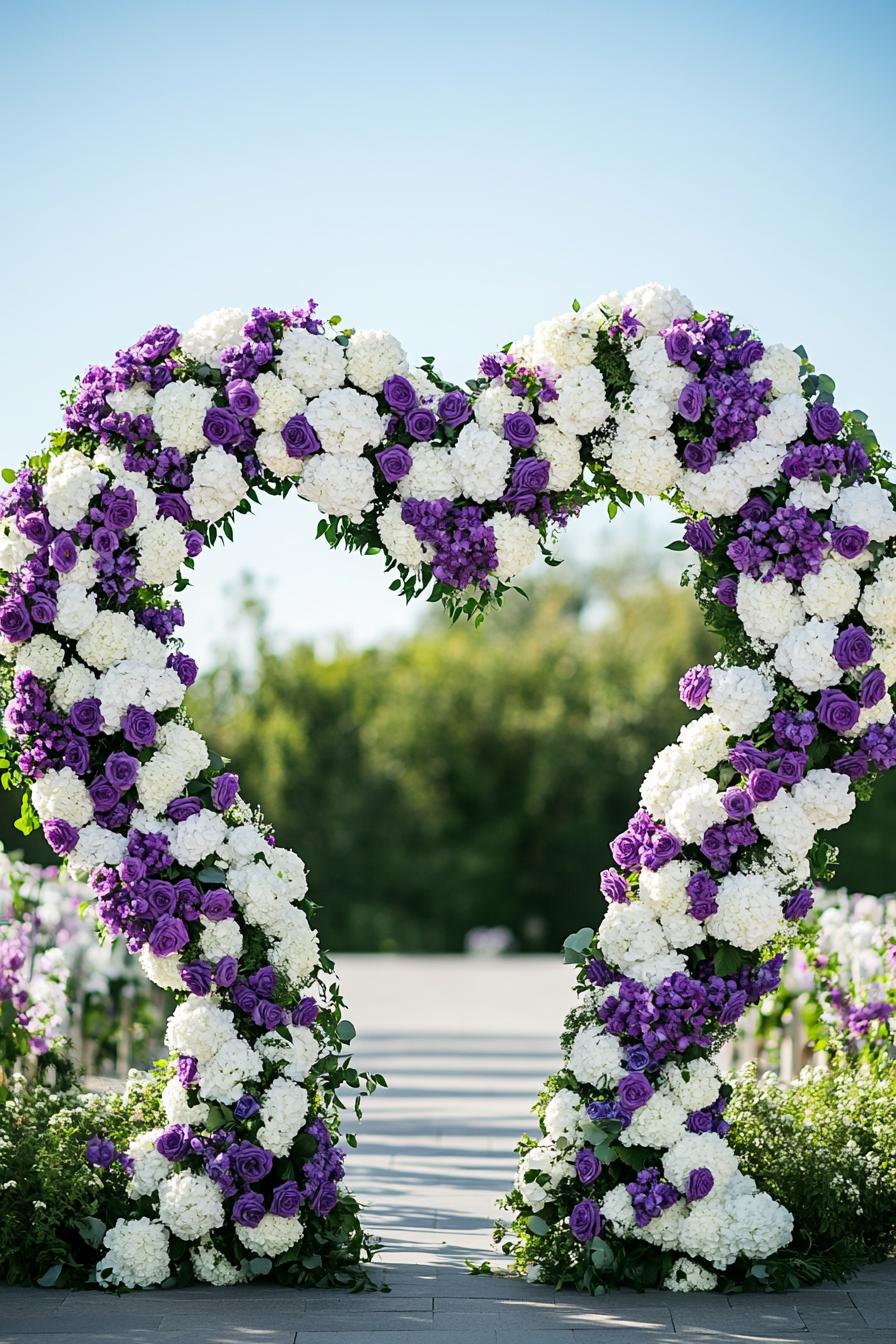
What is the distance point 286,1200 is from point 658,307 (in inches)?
130

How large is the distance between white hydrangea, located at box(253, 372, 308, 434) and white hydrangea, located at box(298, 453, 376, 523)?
0.57 feet

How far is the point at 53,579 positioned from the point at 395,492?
1228 millimetres

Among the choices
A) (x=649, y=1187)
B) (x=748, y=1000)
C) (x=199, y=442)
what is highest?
(x=199, y=442)

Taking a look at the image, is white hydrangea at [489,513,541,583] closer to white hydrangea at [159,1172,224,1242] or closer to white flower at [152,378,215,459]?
white flower at [152,378,215,459]

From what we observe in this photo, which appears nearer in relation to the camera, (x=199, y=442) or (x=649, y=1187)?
(x=649, y=1187)

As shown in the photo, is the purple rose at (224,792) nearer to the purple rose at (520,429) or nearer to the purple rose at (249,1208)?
the purple rose at (249,1208)

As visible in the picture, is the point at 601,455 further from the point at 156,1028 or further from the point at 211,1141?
the point at 156,1028

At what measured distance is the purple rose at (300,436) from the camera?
5.68 metres

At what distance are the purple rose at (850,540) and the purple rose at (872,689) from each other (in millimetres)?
411

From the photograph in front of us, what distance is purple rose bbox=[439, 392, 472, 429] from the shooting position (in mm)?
5746

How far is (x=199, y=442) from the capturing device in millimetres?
5715

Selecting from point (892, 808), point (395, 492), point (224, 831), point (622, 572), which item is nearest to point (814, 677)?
point (395, 492)

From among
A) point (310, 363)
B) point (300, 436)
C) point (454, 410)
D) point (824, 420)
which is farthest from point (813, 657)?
point (310, 363)

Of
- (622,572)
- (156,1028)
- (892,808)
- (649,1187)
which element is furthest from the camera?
(622,572)
